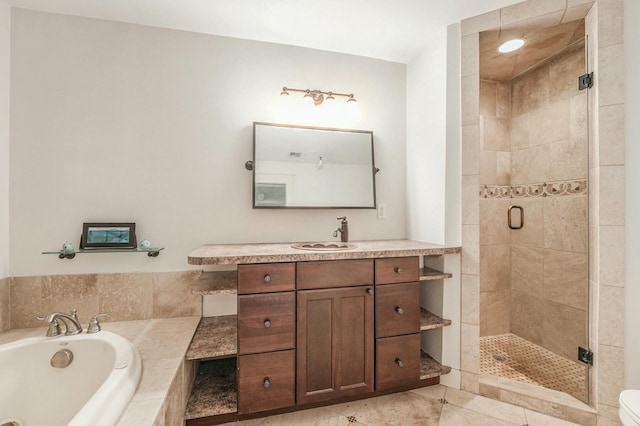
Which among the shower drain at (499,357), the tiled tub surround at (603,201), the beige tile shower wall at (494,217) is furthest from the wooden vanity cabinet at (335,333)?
the beige tile shower wall at (494,217)

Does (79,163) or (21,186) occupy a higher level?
(79,163)

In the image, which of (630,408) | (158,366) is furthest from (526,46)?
(158,366)

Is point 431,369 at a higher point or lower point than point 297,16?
lower

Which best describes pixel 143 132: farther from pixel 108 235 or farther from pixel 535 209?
pixel 535 209

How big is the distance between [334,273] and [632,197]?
1.70 m

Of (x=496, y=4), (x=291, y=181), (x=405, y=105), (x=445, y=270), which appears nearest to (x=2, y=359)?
(x=291, y=181)

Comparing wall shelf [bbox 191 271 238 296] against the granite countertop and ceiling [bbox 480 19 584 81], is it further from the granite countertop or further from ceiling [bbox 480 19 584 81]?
ceiling [bbox 480 19 584 81]

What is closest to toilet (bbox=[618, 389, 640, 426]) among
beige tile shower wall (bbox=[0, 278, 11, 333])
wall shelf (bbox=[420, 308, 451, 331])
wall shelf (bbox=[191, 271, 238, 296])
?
wall shelf (bbox=[420, 308, 451, 331])

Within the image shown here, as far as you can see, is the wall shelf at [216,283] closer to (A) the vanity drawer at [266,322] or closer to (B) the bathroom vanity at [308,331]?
(B) the bathroom vanity at [308,331]

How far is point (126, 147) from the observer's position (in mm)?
1795

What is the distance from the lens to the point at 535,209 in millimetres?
2410

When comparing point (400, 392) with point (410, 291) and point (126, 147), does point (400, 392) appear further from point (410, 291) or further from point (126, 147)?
point (126, 147)

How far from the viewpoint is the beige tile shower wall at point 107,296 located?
65.5 inches

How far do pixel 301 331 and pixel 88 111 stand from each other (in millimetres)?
1941
